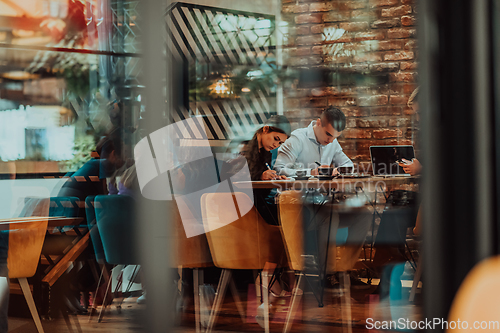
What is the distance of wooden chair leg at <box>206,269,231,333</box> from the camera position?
251cm

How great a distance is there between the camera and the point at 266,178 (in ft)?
10.7

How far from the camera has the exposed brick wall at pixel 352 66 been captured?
4.14 m

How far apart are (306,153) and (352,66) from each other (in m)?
1.12

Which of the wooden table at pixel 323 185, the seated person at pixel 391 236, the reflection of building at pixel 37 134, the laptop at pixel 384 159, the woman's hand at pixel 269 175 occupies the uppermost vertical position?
the reflection of building at pixel 37 134

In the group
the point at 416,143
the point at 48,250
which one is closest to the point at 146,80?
the point at 416,143

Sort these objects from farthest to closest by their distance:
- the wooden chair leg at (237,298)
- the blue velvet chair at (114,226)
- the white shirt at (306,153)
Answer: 1. the white shirt at (306,153)
2. the wooden chair leg at (237,298)
3. the blue velvet chair at (114,226)

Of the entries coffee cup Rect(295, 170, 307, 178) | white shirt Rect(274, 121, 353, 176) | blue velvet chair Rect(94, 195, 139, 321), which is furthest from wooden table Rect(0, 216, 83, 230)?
white shirt Rect(274, 121, 353, 176)

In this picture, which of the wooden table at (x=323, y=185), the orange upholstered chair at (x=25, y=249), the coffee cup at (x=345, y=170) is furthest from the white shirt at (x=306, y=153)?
the orange upholstered chair at (x=25, y=249)

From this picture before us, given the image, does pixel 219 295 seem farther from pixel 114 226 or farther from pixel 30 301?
pixel 30 301

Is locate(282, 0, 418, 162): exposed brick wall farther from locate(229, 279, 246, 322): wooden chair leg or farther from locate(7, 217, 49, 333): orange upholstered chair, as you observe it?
locate(7, 217, 49, 333): orange upholstered chair

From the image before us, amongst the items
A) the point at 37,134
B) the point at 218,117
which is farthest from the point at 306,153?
the point at 37,134

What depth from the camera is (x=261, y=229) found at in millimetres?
2354

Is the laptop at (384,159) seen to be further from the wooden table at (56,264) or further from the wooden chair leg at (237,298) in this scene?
the wooden table at (56,264)

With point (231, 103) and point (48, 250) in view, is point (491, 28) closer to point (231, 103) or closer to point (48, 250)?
point (48, 250)
